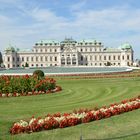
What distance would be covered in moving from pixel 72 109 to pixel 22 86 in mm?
4997

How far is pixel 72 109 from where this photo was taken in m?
15.4

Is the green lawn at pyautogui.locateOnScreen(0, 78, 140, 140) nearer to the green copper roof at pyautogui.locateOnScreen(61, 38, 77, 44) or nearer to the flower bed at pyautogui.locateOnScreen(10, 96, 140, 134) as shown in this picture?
the flower bed at pyautogui.locateOnScreen(10, 96, 140, 134)

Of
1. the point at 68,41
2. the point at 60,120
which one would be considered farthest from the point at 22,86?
the point at 68,41

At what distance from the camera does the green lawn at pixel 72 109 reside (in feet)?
32.8

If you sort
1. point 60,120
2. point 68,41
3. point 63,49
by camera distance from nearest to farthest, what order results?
point 60,120, point 63,49, point 68,41

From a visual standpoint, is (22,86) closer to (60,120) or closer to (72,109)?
(72,109)

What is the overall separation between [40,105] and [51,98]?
6.37 feet

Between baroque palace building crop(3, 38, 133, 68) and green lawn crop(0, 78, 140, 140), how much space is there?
5055 inches

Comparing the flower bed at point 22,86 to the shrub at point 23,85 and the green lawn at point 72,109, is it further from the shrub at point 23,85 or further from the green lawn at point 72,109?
the green lawn at point 72,109

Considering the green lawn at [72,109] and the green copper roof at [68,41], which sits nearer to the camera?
the green lawn at [72,109]

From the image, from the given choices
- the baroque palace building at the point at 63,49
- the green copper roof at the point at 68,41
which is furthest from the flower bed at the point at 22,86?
the green copper roof at the point at 68,41

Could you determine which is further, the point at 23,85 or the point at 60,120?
the point at 23,85

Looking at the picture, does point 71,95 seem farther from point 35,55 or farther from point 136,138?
point 35,55

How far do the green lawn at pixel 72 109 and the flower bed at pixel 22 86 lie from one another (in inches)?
33.7
